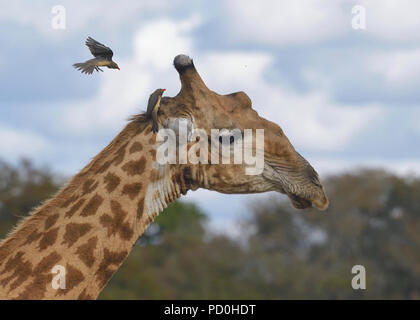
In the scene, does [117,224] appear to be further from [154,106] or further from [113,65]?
[113,65]

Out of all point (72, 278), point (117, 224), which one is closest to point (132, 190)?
point (117, 224)

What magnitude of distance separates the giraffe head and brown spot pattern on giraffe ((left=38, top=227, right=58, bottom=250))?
51.0 inches

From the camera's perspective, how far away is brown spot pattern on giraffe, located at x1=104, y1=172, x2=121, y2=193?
7750mm

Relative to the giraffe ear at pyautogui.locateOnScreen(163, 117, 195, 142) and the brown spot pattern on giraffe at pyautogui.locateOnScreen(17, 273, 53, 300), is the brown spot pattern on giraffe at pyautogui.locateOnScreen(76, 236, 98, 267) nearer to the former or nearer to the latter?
the brown spot pattern on giraffe at pyautogui.locateOnScreen(17, 273, 53, 300)

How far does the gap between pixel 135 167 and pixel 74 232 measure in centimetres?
84

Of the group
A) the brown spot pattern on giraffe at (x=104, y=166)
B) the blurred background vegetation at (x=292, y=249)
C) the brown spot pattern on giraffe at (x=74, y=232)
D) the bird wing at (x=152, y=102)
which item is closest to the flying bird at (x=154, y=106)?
the bird wing at (x=152, y=102)

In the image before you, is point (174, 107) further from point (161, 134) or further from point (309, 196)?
point (309, 196)

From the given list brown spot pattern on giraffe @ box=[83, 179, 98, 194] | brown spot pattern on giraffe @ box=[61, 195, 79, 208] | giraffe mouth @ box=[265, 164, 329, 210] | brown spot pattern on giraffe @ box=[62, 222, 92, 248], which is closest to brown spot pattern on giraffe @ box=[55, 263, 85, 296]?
brown spot pattern on giraffe @ box=[62, 222, 92, 248]

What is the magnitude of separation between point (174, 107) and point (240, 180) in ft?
3.16

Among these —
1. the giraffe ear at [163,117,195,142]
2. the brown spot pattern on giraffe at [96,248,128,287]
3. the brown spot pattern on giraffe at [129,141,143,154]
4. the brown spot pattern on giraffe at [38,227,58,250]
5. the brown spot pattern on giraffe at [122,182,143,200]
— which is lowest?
the brown spot pattern on giraffe at [96,248,128,287]

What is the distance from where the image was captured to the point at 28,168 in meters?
44.4

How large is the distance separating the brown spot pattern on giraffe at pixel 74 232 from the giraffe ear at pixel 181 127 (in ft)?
3.98

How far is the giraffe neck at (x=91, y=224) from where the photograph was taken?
7.38 m
